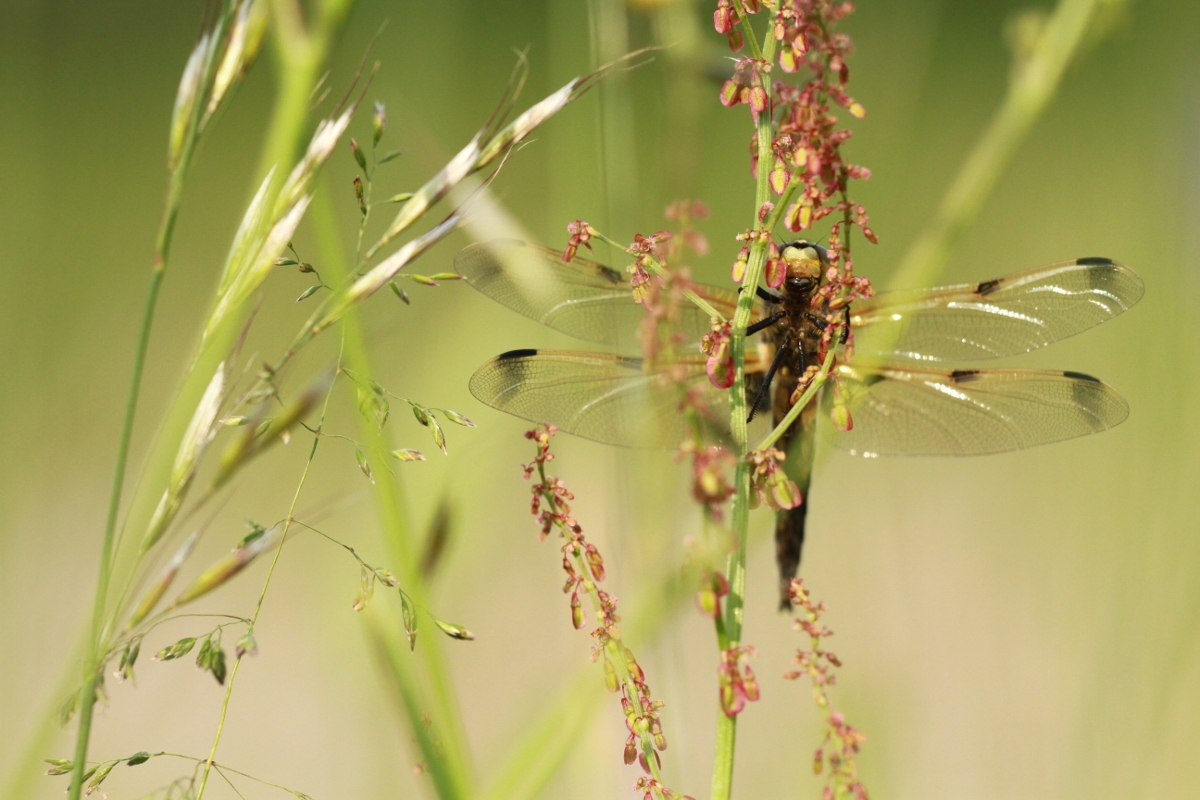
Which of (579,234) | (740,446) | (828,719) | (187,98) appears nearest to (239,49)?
(187,98)

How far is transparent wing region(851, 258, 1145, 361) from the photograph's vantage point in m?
0.80

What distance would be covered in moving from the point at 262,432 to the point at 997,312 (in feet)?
2.37

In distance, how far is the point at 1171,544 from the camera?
0.81 m

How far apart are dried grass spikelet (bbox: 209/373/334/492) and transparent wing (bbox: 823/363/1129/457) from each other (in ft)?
1.56

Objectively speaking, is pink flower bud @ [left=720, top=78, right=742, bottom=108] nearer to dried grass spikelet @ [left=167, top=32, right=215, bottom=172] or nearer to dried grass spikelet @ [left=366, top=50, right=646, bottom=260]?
dried grass spikelet @ [left=366, top=50, right=646, bottom=260]

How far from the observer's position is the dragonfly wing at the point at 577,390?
0.72 m

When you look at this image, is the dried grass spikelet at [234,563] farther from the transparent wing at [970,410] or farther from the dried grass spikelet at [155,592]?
the transparent wing at [970,410]

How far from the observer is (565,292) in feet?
2.79

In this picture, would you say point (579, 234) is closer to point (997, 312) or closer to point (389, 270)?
point (389, 270)

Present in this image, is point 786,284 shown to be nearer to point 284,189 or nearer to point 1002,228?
point 284,189

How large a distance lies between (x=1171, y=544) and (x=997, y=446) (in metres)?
0.16

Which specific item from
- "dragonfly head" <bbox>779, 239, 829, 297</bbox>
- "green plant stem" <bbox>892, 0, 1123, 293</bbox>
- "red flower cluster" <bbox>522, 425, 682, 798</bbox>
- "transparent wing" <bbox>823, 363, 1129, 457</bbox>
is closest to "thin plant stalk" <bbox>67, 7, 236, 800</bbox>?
"red flower cluster" <bbox>522, 425, 682, 798</bbox>

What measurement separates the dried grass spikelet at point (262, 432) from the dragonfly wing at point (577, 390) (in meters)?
0.26

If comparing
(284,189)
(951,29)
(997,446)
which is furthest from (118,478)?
(951,29)
